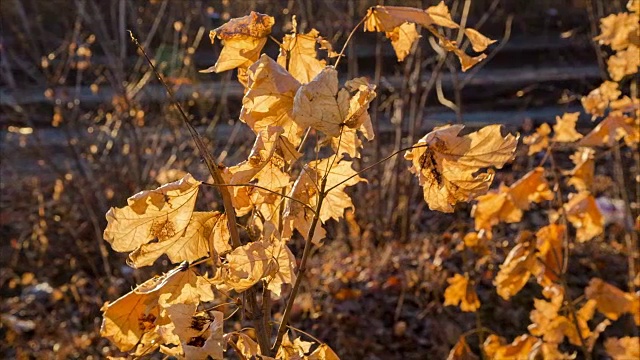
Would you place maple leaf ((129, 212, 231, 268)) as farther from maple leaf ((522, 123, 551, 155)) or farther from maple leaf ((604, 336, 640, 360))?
maple leaf ((604, 336, 640, 360))

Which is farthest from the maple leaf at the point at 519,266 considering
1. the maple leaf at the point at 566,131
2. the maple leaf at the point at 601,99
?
the maple leaf at the point at 601,99

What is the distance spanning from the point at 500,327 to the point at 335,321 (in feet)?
2.63

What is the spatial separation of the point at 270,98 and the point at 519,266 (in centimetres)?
119

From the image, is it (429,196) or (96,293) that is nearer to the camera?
(429,196)

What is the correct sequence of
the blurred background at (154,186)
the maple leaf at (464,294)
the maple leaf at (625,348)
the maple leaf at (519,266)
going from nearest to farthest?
the maple leaf at (519,266) < the maple leaf at (625,348) < the maple leaf at (464,294) < the blurred background at (154,186)

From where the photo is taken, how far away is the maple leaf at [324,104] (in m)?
0.73

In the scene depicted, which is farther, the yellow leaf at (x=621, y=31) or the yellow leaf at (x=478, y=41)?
the yellow leaf at (x=621, y=31)

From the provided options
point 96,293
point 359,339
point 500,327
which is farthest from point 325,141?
point 96,293

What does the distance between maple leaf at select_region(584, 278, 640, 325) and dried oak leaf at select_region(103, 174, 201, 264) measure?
1607 millimetres

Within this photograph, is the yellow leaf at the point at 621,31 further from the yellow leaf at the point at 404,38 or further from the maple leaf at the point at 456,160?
the maple leaf at the point at 456,160

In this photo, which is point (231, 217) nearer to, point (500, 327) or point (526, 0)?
point (500, 327)

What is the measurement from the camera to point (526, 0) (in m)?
11.3

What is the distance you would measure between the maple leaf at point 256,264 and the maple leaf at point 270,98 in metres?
0.13

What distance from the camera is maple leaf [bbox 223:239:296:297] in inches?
31.1
